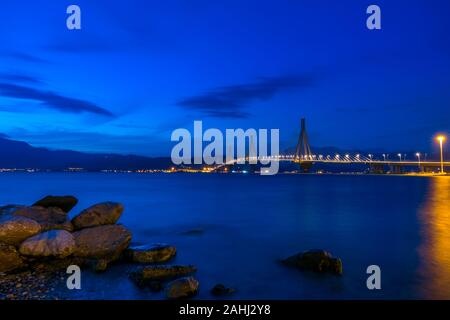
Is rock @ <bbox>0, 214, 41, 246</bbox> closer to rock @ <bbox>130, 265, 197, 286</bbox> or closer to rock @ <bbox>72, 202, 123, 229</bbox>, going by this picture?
rock @ <bbox>72, 202, 123, 229</bbox>

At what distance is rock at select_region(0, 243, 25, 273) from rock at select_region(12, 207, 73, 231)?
1351mm

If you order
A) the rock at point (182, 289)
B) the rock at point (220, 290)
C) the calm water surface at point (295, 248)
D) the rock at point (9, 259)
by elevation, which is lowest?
the calm water surface at point (295, 248)

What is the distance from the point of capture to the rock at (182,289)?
6984mm

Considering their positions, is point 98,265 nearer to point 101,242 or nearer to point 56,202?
point 101,242

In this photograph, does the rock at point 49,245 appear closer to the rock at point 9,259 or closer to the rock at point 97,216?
the rock at point 9,259

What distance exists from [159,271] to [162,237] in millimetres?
6840

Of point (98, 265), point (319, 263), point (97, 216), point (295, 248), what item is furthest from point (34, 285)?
point (295, 248)

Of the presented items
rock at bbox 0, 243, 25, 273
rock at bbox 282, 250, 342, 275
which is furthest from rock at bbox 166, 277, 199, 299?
rock at bbox 0, 243, 25, 273

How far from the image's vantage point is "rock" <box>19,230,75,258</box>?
838 cm

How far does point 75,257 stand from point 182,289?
3.36 meters

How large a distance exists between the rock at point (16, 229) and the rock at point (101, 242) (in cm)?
102

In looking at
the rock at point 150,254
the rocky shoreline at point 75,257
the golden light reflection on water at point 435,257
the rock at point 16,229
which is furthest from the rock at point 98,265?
the golden light reflection on water at point 435,257
